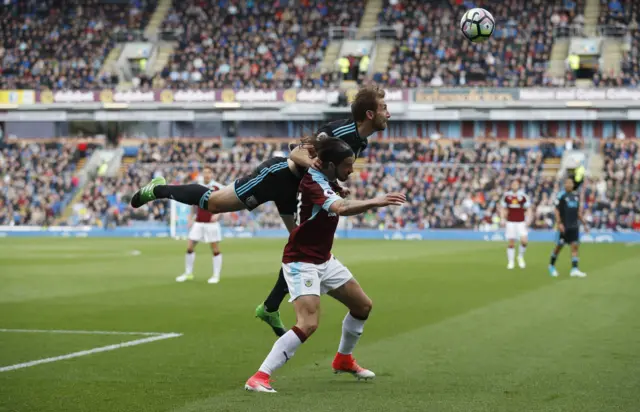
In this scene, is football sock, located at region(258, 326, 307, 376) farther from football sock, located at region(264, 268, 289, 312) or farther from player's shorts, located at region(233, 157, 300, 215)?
football sock, located at region(264, 268, 289, 312)

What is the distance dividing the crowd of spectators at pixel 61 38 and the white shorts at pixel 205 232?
41173 mm

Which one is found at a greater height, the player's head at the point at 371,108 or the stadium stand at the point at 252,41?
the stadium stand at the point at 252,41

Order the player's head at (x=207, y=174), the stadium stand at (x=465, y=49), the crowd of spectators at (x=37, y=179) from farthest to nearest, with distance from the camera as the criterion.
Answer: the stadium stand at (x=465, y=49), the crowd of spectators at (x=37, y=179), the player's head at (x=207, y=174)

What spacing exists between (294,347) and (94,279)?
1483cm

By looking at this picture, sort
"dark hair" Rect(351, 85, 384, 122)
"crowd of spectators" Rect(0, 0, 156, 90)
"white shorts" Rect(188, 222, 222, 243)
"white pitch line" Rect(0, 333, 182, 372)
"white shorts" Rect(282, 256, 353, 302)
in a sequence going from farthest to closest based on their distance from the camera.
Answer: "crowd of spectators" Rect(0, 0, 156, 90) → "white shorts" Rect(188, 222, 222, 243) → "white pitch line" Rect(0, 333, 182, 372) → "dark hair" Rect(351, 85, 384, 122) → "white shorts" Rect(282, 256, 353, 302)

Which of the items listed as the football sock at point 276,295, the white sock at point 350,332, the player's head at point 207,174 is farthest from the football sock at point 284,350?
the player's head at point 207,174

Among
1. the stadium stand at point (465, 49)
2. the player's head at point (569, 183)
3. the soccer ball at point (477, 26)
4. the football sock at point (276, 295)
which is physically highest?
the stadium stand at point (465, 49)

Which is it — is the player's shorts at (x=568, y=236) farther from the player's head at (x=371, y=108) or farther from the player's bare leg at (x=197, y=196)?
the player's head at (x=371, y=108)

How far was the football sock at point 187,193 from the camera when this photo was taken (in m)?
10.3

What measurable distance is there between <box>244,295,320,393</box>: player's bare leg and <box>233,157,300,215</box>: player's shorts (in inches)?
48.2

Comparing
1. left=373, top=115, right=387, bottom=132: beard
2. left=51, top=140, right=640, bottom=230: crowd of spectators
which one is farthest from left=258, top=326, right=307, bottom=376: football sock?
left=51, top=140, right=640, bottom=230: crowd of spectators

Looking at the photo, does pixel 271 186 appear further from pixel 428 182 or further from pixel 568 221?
pixel 428 182

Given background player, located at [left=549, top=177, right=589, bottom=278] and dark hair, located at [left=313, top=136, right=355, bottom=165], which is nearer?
dark hair, located at [left=313, top=136, right=355, bottom=165]

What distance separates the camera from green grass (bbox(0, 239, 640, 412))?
8141mm
